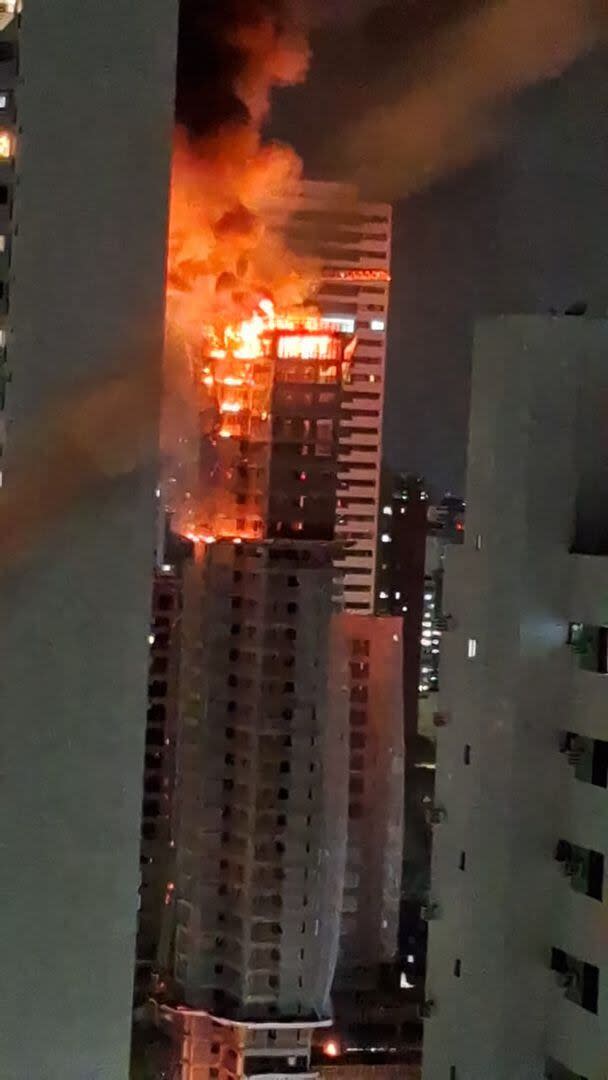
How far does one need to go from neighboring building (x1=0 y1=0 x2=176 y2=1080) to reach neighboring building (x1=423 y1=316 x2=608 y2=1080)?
0.66 m

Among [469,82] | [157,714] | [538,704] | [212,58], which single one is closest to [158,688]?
[157,714]

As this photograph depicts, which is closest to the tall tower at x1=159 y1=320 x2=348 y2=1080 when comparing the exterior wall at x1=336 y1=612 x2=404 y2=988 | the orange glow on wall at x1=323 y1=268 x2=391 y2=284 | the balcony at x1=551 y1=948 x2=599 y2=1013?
the orange glow on wall at x1=323 y1=268 x2=391 y2=284

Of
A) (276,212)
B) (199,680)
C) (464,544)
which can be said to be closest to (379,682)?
(199,680)

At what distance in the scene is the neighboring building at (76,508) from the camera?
6.97ft

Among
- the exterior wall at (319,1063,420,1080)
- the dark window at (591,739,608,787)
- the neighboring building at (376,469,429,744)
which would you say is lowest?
the exterior wall at (319,1063,420,1080)

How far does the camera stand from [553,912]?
2.32 m

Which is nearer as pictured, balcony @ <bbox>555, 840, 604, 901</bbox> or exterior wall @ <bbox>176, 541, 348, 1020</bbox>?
balcony @ <bbox>555, 840, 604, 901</bbox>

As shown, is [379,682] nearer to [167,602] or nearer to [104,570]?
[167,602]

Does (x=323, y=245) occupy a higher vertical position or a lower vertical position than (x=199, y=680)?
higher

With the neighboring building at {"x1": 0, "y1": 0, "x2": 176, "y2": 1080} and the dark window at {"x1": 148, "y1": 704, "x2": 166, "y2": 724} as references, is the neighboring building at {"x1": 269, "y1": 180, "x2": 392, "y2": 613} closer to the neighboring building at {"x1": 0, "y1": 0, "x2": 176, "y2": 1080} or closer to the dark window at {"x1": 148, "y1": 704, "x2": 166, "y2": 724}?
the dark window at {"x1": 148, "y1": 704, "x2": 166, "y2": 724}

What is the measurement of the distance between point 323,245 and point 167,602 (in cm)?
103

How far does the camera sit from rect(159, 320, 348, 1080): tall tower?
316 centimetres

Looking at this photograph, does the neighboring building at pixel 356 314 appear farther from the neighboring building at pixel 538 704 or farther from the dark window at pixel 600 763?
the dark window at pixel 600 763

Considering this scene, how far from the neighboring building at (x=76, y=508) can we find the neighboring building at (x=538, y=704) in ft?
2.17
